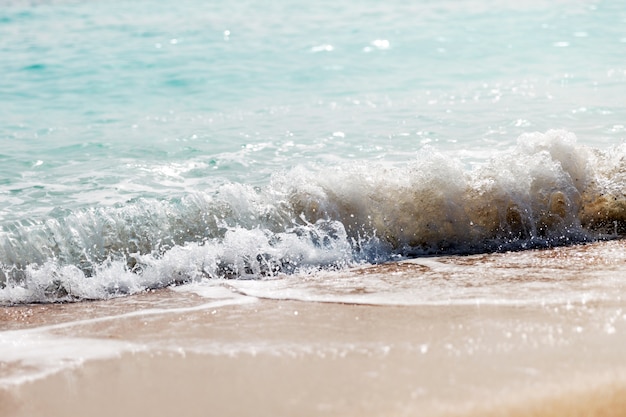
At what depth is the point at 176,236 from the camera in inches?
229

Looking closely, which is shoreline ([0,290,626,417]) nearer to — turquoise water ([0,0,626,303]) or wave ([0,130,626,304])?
wave ([0,130,626,304])

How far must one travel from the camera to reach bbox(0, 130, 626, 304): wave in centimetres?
539

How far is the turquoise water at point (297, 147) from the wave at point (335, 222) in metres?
0.01

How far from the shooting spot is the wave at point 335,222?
5391 millimetres

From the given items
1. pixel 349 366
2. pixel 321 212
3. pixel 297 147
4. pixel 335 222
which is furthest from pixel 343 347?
pixel 297 147

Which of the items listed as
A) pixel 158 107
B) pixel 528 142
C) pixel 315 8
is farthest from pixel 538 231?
pixel 315 8

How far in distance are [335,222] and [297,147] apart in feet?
9.37

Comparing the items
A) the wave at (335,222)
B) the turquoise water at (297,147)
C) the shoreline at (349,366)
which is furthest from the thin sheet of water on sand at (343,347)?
the turquoise water at (297,147)

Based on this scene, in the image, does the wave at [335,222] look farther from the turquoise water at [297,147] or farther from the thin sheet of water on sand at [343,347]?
the thin sheet of water on sand at [343,347]

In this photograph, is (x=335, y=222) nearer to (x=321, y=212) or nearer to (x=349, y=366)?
(x=321, y=212)

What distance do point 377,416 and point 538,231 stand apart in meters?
3.25

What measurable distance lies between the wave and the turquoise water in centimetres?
1

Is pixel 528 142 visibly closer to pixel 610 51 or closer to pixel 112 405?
pixel 112 405

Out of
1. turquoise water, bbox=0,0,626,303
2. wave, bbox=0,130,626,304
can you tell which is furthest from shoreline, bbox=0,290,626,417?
turquoise water, bbox=0,0,626,303
